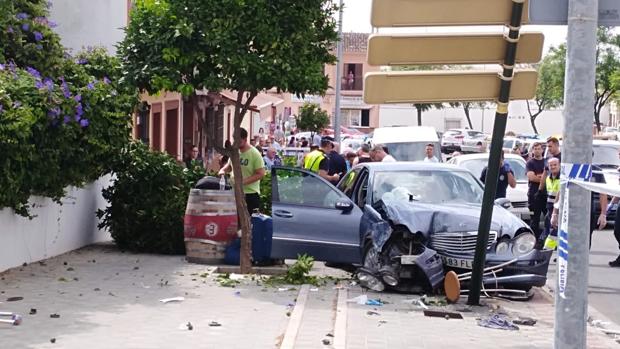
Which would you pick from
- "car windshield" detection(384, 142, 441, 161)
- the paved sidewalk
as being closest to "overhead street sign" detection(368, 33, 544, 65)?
the paved sidewalk

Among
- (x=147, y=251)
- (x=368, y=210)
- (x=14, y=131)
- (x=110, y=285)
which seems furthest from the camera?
(x=147, y=251)

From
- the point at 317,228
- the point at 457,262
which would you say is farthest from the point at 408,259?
the point at 317,228

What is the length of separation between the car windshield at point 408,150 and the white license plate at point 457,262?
15.9 meters

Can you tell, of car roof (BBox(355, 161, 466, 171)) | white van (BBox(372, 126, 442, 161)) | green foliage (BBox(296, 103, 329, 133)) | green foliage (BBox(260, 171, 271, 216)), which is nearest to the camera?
car roof (BBox(355, 161, 466, 171))

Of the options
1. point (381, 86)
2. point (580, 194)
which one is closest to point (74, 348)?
point (381, 86)

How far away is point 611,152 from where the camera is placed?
78.8ft

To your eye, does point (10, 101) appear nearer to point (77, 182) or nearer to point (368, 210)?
point (77, 182)

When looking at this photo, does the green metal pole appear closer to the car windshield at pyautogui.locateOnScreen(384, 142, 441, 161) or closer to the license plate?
the license plate

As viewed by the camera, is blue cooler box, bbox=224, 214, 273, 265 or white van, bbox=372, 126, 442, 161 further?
white van, bbox=372, 126, 442, 161

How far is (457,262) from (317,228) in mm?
2173

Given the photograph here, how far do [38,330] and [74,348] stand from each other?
0.75 m

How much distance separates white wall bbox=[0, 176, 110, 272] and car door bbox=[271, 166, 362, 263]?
2953 millimetres

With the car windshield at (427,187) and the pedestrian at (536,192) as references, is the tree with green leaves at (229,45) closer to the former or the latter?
the car windshield at (427,187)

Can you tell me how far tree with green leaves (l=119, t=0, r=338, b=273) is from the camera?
36.9ft
